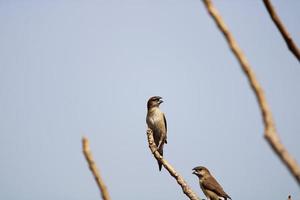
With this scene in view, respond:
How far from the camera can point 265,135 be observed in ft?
2.58

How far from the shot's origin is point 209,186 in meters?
11.9

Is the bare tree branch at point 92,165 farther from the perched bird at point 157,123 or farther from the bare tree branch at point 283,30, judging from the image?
the perched bird at point 157,123

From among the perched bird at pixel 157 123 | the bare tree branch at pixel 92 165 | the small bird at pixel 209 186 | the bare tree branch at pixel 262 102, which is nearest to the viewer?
the bare tree branch at pixel 262 102

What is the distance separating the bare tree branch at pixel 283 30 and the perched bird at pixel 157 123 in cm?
1240

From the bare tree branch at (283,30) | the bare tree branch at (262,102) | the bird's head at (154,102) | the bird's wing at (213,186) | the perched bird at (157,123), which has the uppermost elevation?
the bird's head at (154,102)

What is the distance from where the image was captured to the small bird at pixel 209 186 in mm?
11341

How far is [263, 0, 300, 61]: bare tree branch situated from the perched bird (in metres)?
12.4

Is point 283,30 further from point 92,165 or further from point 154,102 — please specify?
point 154,102

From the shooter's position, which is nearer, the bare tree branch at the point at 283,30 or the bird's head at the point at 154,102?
the bare tree branch at the point at 283,30

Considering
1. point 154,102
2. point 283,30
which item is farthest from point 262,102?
point 154,102

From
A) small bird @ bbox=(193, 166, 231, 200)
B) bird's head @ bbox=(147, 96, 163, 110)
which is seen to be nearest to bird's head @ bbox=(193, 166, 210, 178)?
small bird @ bbox=(193, 166, 231, 200)

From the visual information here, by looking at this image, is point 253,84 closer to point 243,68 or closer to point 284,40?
point 243,68

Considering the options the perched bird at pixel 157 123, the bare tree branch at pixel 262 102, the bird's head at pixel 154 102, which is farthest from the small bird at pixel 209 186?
the bare tree branch at pixel 262 102

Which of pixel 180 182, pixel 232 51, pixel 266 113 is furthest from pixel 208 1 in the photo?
pixel 180 182
